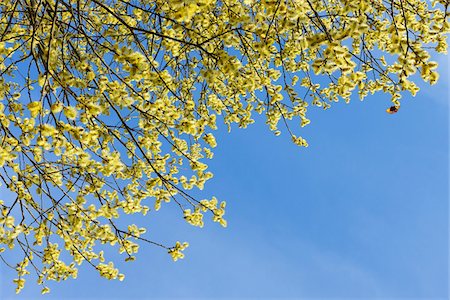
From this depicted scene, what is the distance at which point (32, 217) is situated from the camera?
4.07 meters

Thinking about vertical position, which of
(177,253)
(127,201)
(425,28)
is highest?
(425,28)

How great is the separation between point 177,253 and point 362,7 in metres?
2.65

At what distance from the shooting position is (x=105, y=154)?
A: 3.56 m

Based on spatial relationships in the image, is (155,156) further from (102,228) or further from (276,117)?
(276,117)

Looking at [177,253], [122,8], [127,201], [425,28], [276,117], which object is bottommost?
[177,253]

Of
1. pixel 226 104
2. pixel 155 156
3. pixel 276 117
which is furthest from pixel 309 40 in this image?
pixel 226 104

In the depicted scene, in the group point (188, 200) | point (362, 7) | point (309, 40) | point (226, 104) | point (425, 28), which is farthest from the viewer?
point (226, 104)

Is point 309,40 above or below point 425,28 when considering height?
below

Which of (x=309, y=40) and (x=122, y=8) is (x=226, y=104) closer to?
(x=122, y=8)

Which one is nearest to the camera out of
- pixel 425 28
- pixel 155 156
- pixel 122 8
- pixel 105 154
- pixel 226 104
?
pixel 105 154

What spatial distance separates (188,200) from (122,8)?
12.6 ft

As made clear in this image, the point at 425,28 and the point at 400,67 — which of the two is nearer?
the point at 400,67

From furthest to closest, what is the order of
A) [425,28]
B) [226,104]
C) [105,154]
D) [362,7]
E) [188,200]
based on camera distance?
[226,104] < [425,28] < [188,200] < [105,154] < [362,7]

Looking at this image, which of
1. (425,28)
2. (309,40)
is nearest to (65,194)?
(309,40)
